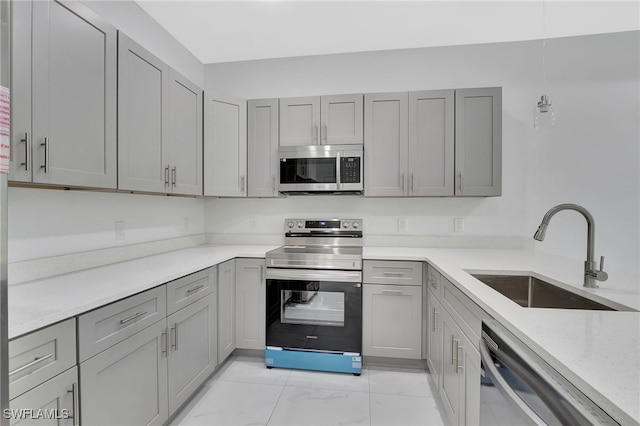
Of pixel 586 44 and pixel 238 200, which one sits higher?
pixel 586 44

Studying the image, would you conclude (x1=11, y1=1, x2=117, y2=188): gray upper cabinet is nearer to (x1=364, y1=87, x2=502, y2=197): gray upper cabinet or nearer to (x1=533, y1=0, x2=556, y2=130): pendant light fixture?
(x1=364, y1=87, x2=502, y2=197): gray upper cabinet

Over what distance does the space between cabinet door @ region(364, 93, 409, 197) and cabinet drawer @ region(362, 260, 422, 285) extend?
0.61 m

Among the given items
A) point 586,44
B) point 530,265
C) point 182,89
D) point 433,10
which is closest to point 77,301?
point 182,89

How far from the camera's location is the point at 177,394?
5.38ft

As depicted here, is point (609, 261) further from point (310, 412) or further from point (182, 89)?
point (182, 89)

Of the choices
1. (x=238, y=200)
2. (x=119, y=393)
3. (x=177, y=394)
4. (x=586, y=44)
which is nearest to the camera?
(x=119, y=393)

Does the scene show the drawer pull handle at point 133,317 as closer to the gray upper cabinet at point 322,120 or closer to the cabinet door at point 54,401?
the cabinet door at point 54,401

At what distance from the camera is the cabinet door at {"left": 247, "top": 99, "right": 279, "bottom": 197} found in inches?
103

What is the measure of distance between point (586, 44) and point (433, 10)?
1406 mm

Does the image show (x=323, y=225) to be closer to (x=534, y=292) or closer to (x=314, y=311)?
(x=314, y=311)

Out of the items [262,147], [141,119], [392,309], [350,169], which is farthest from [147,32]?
[392,309]

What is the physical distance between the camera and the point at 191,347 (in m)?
1.79

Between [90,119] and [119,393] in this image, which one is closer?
[119,393]

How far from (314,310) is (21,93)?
→ 200 centimetres
